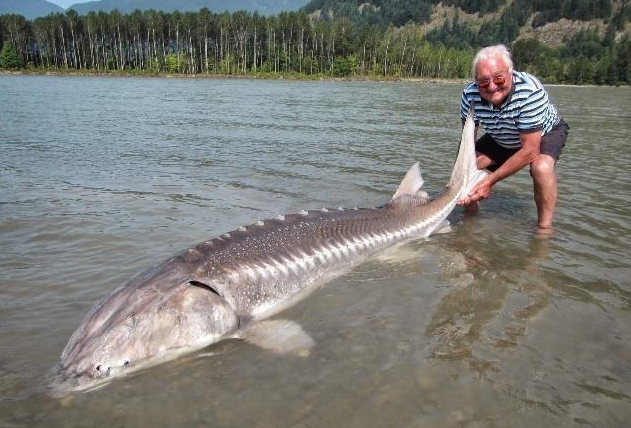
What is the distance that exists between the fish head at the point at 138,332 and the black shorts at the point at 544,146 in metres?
4.22

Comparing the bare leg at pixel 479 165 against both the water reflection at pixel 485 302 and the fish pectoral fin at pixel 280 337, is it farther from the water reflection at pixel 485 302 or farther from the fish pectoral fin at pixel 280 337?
the fish pectoral fin at pixel 280 337

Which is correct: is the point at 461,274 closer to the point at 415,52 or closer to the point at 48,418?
the point at 48,418

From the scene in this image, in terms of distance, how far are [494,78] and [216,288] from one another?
354 centimetres

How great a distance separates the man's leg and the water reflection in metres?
0.58

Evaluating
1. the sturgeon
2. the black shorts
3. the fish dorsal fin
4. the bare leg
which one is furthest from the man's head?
the sturgeon

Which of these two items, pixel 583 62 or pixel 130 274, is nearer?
pixel 130 274

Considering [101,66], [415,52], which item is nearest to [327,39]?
[415,52]

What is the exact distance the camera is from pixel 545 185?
18.3 feet

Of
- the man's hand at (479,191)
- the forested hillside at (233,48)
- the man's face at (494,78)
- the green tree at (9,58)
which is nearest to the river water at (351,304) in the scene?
the man's hand at (479,191)

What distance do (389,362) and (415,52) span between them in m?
105

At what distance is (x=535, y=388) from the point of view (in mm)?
2766

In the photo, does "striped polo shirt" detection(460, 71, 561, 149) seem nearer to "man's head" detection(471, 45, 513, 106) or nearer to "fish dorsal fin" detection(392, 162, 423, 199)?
"man's head" detection(471, 45, 513, 106)

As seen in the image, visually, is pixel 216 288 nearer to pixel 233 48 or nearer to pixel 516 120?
pixel 516 120

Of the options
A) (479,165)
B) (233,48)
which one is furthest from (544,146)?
(233,48)
